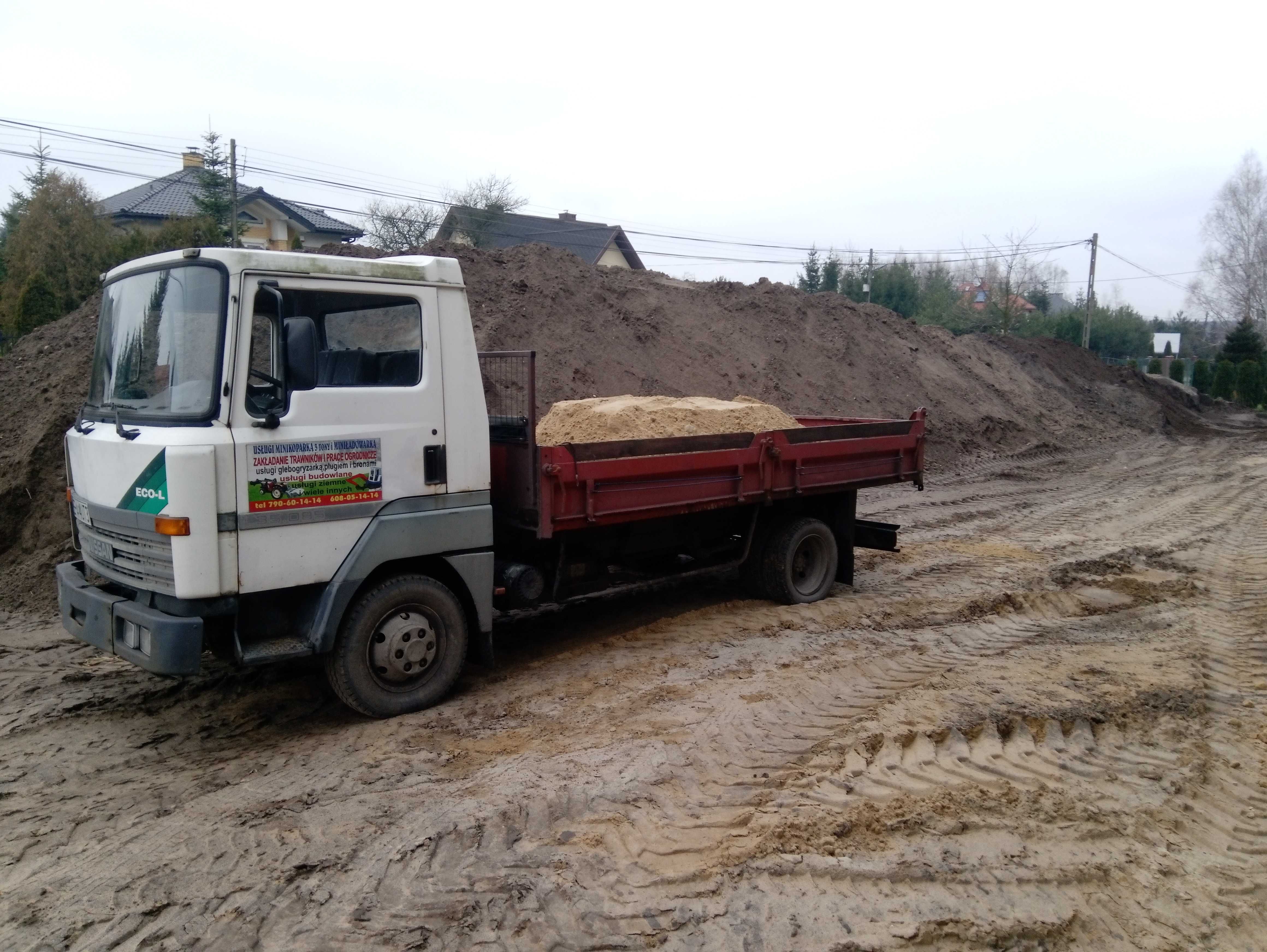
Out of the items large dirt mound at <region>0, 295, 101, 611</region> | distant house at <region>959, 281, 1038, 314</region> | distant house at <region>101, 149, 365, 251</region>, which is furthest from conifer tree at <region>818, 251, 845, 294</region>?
large dirt mound at <region>0, 295, 101, 611</region>

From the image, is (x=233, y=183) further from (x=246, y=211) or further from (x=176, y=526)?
(x=176, y=526)

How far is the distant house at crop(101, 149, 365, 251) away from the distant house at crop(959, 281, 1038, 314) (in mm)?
29929

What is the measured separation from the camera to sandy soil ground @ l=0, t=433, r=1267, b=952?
3.49m

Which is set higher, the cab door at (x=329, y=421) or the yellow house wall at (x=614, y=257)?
the yellow house wall at (x=614, y=257)

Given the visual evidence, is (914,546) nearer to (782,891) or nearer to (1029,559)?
(1029,559)

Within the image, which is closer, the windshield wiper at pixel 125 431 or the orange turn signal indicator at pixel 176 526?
the orange turn signal indicator at pixel 176 526

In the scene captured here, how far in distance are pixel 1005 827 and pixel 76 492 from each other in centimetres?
530

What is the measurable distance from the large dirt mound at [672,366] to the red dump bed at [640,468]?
15.3 feet

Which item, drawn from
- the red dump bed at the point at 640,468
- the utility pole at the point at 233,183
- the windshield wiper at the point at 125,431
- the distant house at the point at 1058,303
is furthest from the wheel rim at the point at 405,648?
the distant house at the point at 1058,303

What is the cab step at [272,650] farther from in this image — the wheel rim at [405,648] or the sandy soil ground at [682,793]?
the sandy soil ground at [682,793]

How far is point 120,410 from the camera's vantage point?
5.07 m

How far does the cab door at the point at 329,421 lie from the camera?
4801mm

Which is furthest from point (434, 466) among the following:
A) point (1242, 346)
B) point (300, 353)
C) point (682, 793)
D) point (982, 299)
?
point (982, 299)

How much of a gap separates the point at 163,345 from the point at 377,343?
1.11 m
